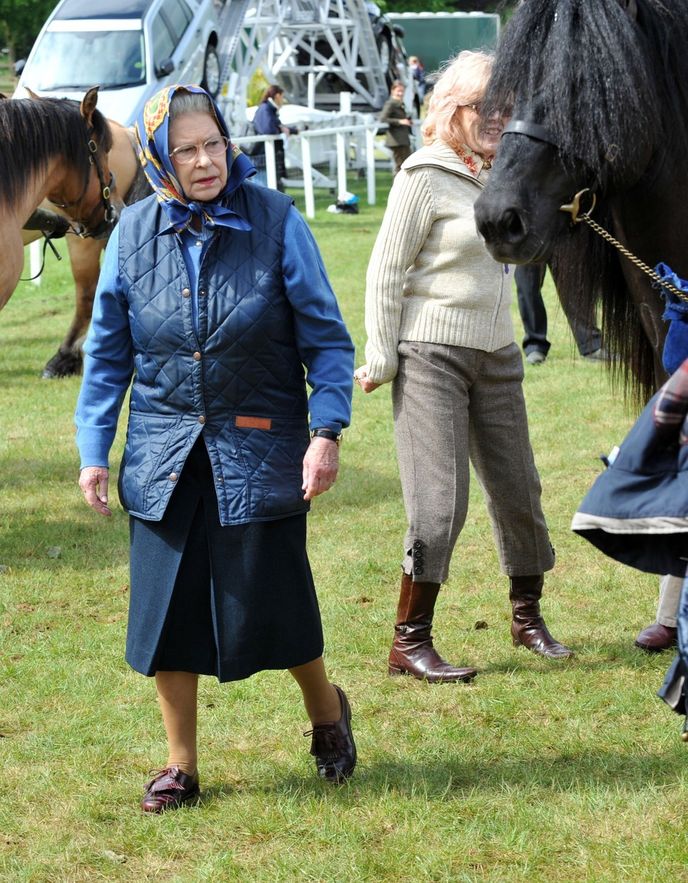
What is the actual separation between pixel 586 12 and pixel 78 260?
7.21 m

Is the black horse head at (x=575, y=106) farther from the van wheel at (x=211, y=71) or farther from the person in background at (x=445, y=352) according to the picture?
the van wheel at (x=211, y=71)

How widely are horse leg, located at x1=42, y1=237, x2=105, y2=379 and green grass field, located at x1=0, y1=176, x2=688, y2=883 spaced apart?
337cm

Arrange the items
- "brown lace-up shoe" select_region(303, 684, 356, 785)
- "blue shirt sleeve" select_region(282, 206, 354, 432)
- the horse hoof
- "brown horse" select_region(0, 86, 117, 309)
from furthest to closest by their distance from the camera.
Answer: the horse hoof, "brown horse" select_region(0, 86, 117, 309), "brown lace-up shoe" select_region(303, 684, 356, 785), "blue shirt sleeve" select_region(282, 206, 354, 432)

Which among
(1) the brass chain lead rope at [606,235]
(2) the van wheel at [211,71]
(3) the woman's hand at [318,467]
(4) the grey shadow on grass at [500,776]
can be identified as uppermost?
(1) the brass chain lead rope at [606,235]

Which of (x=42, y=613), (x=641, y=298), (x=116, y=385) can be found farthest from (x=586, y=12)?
(x=42, y=613)

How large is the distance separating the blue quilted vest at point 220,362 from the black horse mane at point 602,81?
749 mm

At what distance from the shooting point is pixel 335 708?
3.39 m

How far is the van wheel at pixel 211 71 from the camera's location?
2095 cm

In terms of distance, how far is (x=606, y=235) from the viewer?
281cm

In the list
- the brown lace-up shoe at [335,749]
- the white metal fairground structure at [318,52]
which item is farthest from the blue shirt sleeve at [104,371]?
the white metal fairground structure at [318,52]

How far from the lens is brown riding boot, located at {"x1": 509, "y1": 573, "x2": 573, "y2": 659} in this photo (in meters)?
4.25

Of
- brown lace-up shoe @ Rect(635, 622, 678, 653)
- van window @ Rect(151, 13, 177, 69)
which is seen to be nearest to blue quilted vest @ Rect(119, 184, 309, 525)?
brown lace-up shoe @ Rect(635, 622, 678, 653)

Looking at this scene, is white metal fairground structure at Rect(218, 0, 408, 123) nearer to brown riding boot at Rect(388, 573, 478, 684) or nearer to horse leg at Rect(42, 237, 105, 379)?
horse leg at Rect(42, 237, 105, 379)

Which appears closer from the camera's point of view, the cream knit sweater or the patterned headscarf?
the patterned headscarf
